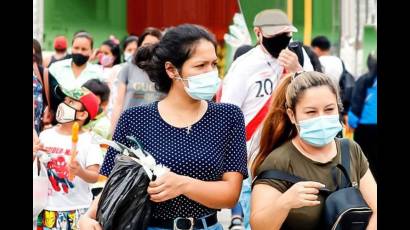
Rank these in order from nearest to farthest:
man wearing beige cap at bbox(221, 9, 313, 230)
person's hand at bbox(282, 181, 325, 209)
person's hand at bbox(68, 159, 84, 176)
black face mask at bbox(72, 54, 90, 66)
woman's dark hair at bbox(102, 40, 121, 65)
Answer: person's hand at bbox(282, 181, 325, 209), person's hand at bbox(68, 159, 84, 176), man wearing beige cap at bbox(221, 9, 313, 230), black face mask at bbox(72, 54, 90, 66), woman's dark hair at bbox(102, 40, 121, 65)

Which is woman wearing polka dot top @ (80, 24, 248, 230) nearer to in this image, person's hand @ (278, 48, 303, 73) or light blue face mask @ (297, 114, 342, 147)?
light blue face mask @ (297, 114, 342, 147)

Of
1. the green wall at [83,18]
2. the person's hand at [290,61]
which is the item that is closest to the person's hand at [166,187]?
the person's hand at [290,61]

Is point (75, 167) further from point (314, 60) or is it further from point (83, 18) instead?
point (83, 18)

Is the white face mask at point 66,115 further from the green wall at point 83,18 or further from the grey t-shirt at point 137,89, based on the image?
the green wall at point 83,18

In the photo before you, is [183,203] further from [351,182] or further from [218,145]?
[351,182]

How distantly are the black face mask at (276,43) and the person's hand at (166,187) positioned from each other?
2728mm

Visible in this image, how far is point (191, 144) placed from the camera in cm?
392

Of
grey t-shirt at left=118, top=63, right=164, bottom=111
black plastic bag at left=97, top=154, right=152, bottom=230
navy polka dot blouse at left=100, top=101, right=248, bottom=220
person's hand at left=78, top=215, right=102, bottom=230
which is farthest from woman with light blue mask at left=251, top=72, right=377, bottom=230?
grey t-shirt at left=118, top=63, right=164, bottom=111

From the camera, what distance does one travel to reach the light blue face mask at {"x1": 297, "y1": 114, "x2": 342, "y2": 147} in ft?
12.7

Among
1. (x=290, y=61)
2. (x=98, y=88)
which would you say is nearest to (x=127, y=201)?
(x=290, y=61)

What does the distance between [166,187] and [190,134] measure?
33 cm

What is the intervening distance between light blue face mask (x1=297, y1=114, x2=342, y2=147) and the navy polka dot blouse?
1.00 ft
